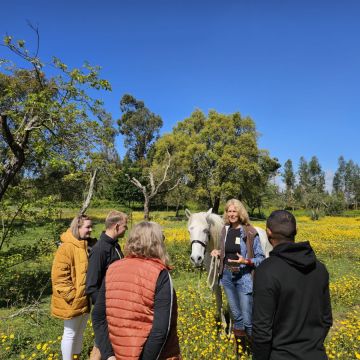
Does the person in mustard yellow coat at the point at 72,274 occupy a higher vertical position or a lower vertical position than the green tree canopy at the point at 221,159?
lower

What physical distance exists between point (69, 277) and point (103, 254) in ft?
2.78

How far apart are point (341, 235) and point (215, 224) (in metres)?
18.3

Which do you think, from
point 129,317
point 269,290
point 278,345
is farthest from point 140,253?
point 278,345

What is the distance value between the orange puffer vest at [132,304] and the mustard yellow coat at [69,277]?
5.49 ft

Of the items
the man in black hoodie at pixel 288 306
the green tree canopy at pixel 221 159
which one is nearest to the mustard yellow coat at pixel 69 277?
the man in black hoodie at pixel 288 306

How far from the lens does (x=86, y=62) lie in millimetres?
6805

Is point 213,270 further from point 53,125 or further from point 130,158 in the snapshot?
point 130,158

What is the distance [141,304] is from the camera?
222cm

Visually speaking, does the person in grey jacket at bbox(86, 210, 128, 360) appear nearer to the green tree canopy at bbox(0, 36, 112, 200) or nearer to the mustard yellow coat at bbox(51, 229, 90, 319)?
the mustard yellow coat at bbox(51, 229, 90, 319)

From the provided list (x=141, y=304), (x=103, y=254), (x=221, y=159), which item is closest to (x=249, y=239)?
(x=103, y=254)

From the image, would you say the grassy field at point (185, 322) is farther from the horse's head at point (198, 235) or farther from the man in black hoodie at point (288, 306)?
the man in black hoodie at point (288, 306)

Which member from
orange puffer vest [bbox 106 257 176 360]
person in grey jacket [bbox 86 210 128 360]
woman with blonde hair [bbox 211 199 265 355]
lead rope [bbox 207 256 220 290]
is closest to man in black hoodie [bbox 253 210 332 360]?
orange puffer vest [bbox 106 257 176 360]

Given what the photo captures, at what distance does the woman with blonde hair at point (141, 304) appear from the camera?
7.18ft

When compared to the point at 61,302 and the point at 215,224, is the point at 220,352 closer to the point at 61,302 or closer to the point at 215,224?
the point at 215,224
